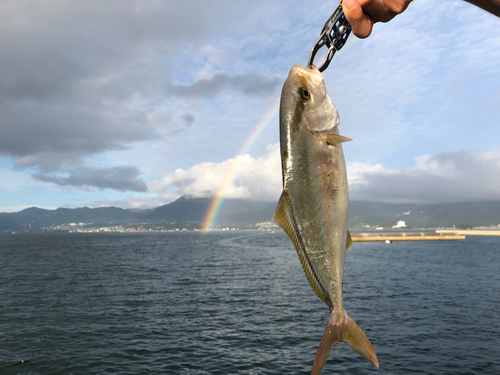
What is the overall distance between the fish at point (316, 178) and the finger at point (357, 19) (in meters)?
0.58

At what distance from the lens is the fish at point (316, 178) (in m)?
3.35

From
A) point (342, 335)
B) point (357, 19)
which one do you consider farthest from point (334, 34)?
point (342, 335)

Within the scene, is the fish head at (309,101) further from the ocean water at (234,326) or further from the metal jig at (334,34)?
the ocean water at (234,326)

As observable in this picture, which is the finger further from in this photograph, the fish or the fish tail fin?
the fish tail fin

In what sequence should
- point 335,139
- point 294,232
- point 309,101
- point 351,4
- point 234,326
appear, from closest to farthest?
point 351,4
point 335,139
point 309,101
point 294,232
point 234,326

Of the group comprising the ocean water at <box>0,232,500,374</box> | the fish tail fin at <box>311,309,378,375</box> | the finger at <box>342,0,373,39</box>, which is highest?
the finger at <box>342,0,373,39</box>

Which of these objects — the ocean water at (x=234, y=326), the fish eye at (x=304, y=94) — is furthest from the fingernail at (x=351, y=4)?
the ocean water at (x=234, y=326)

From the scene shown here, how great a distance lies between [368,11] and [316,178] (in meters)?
1.76

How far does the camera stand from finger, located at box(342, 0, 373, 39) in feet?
10.0

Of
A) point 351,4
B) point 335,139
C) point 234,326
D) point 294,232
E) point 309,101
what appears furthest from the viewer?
point 234,326

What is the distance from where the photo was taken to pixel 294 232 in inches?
147

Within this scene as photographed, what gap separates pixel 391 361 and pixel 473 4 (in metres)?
21.6

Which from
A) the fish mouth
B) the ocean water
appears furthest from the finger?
the ocean water

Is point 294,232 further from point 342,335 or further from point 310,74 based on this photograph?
point 310,74
